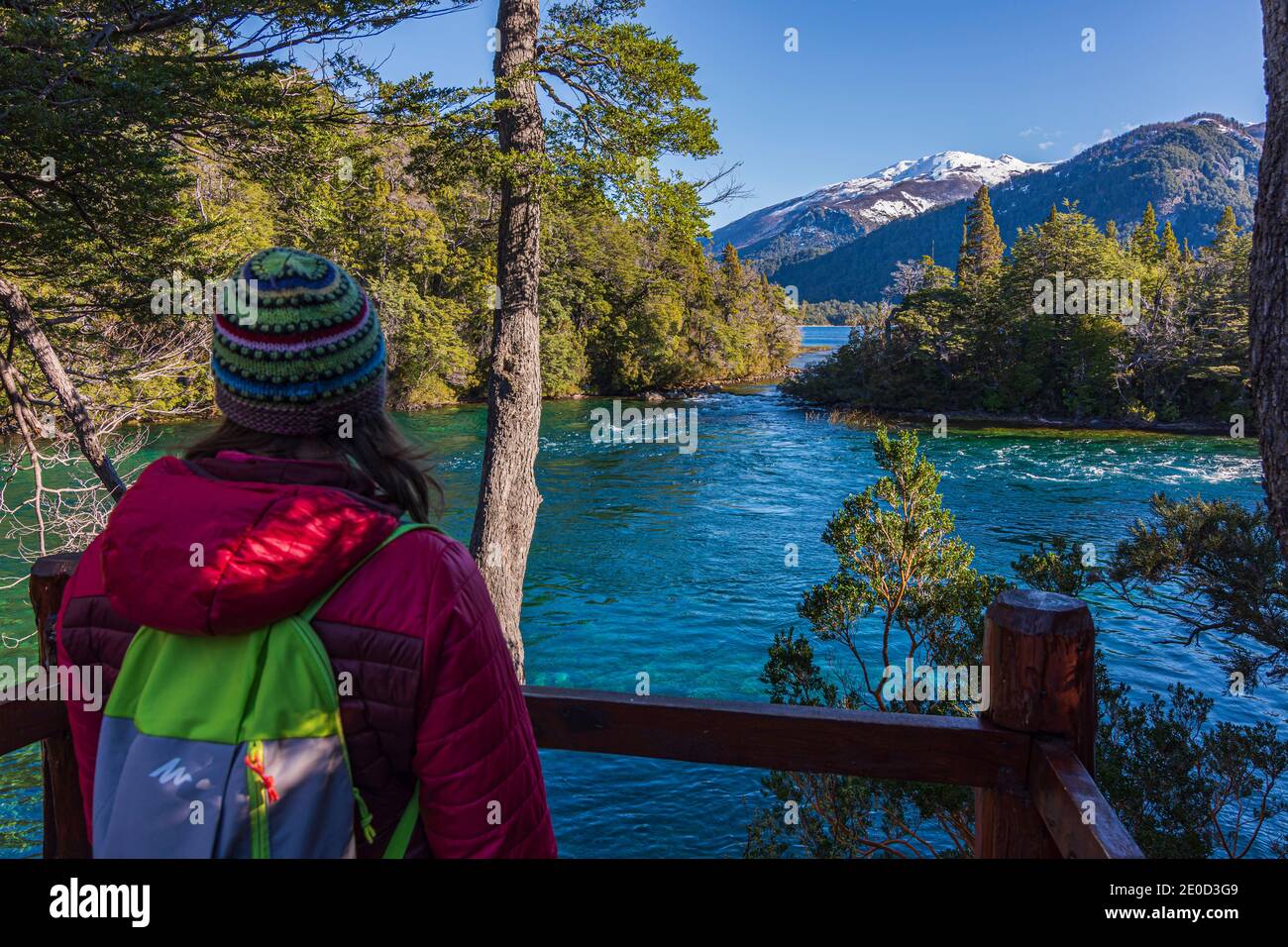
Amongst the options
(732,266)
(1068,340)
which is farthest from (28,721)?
(732,266)

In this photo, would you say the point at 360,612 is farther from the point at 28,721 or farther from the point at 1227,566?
the point at 1227,566

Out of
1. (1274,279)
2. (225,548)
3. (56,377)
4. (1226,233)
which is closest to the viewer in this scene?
(225,548)

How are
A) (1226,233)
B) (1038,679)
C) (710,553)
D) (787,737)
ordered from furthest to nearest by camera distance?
(1226,233) < (710,553) < (787,737) < (1038,679)

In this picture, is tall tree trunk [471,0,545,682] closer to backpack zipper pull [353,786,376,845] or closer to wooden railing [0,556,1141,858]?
wooden railing [0,556,1141,858]

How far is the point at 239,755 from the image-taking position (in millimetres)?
1115

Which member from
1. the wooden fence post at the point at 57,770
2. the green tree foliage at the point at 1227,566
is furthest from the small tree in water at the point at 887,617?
the wooden fence post at the point at 57,770

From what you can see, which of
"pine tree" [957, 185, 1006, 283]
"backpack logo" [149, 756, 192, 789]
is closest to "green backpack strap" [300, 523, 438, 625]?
"backpack logo" [149, 756, 192, 789]

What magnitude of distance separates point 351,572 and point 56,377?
26.2 feet

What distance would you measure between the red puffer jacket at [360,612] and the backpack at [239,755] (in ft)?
0.12

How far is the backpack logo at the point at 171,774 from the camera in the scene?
1.12m

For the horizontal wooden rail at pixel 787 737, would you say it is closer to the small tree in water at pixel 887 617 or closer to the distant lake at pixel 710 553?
the small tree in water at pixel 887 617
